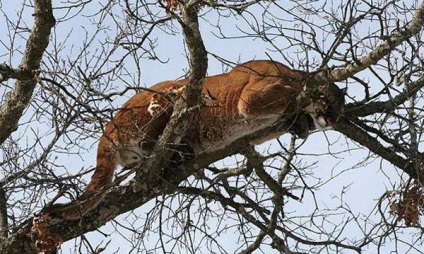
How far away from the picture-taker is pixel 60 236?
18.3 feet

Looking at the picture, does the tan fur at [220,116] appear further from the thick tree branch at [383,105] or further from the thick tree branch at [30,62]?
the thick tree branch at [30,62]

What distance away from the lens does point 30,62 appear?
19.6 feet

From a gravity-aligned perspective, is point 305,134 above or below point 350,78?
above

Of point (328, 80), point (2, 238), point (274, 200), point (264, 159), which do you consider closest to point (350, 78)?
point (328, 80)

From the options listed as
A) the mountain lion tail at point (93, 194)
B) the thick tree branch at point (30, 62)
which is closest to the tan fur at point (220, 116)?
the mountain lion tail at point (93, 194)

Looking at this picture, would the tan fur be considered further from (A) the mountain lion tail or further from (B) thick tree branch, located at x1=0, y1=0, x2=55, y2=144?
(B) thick tree branch, located at x1=0, y1=0, x2=55, y2=144

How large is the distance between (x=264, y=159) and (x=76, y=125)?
5.60ft

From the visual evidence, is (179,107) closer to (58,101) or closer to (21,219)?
(58,101)

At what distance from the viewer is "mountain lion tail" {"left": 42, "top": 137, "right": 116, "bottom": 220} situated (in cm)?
554

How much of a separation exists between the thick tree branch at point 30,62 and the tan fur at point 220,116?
0.74m

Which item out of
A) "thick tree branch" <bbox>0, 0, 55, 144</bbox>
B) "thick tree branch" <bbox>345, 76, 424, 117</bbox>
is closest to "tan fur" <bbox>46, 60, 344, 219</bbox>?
"thick tree branch" <bbox>345, 76, 424, 117</bbox>

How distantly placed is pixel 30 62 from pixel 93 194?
1.20 meters

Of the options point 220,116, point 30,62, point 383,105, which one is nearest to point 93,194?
point 30,62

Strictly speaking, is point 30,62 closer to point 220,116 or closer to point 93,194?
point 93,194
